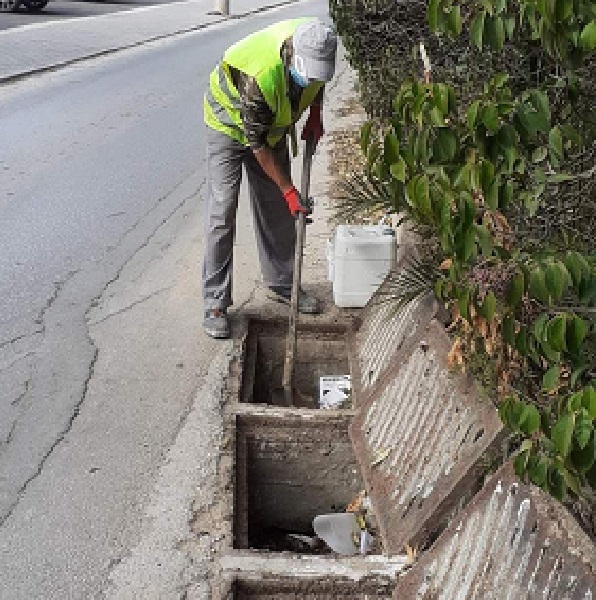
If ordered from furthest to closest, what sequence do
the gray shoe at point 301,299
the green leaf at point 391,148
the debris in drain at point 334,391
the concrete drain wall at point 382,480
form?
the gray shoe at point 301,299 < the debris in drain at point 334,391 < the concrete drain wall at point 382,480 < the green leaf at point 391,148

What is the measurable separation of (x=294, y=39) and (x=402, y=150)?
2357 millimetres

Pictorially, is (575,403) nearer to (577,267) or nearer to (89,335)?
(577,267)

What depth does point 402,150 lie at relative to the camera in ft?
7.92

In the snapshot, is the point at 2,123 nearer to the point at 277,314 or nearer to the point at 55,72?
the point at 55,72

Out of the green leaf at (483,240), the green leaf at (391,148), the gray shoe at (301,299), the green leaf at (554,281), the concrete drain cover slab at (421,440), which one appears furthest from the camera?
the gray shoe at (301,299)

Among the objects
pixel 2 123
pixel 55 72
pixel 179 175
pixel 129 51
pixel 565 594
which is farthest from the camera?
pixel 129 51

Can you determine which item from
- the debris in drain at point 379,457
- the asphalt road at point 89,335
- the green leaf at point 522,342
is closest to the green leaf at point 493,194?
the green leaf at point 522,342

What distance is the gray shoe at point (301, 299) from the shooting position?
5.66 m

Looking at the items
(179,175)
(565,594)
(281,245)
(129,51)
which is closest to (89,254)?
(281,245)

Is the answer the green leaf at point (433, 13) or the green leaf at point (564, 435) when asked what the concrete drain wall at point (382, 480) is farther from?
the green leaf at point (433, 13)

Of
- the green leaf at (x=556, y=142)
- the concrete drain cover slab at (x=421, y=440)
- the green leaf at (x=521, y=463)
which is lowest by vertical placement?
the concrete drain cover slab at (x=421, y=440)

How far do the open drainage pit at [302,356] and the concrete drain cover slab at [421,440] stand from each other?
849 millimetres

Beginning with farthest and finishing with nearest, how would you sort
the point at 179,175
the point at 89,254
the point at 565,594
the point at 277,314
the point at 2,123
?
the point at 2,123 → the point at 179,175 → the point at 89,254 → the point at 277,314 → the point at 565,594

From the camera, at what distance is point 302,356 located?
5480mm
